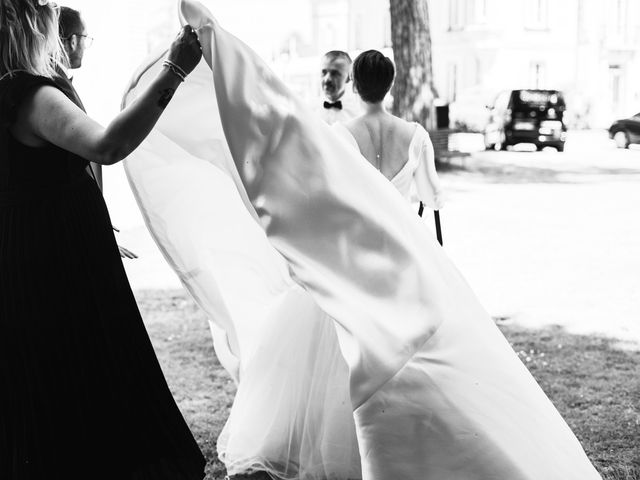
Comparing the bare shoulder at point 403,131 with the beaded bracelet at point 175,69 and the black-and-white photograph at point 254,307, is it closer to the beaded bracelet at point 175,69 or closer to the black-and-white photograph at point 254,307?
the black-and-white photograph at point 254,307

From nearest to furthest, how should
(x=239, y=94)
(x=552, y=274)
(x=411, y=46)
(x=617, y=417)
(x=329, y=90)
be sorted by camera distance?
(x=239, y=94), (x=617, y=417), (x=329, y=90), (x=552, y=274), (x=411, y=46)

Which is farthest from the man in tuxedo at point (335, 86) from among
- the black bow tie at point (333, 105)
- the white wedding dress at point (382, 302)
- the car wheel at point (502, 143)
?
the car wheel at point (502, 143)

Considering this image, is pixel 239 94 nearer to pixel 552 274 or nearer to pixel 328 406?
pixel 328 406

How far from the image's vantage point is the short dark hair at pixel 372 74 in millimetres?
4828

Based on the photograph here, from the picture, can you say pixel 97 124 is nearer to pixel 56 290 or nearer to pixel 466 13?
pixel 56 290

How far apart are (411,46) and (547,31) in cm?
2297

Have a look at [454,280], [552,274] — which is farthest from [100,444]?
[552,274]

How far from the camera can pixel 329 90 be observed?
6121mm

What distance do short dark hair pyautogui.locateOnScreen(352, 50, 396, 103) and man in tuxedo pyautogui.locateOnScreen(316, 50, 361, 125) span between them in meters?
0.93

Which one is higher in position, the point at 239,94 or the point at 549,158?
the point at 239,94

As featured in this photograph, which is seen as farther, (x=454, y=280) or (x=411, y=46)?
(x=411, y=46)

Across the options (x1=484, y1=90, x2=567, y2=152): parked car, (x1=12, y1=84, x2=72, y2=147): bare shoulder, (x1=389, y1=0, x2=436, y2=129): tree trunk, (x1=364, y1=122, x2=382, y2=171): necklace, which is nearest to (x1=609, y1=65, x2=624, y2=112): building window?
(x1=484, y1=90, x2=567, y2=152): parked car

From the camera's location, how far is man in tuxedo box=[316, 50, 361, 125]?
598 centimetres

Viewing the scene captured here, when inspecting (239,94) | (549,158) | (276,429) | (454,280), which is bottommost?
(549,158)
